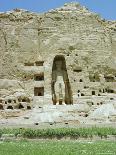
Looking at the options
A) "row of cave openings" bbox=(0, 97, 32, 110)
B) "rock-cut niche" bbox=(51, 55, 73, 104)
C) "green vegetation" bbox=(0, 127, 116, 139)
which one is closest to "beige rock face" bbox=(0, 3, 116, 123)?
"rock-cut niche" bbox=(51, 55, 73, 104)

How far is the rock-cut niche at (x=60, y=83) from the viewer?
244ft

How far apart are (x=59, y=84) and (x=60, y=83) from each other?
0.29m

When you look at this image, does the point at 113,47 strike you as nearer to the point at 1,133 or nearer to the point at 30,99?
the point at 30,99

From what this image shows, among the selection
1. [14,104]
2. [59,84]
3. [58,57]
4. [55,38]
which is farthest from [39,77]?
[14,104]

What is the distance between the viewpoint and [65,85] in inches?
3012

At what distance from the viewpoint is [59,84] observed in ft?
248

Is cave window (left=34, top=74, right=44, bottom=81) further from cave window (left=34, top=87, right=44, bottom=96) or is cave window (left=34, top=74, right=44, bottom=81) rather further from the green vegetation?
the green vegetation

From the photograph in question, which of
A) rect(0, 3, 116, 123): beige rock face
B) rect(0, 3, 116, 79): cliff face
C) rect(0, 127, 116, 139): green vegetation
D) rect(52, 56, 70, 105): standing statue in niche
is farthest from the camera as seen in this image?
rect(0, 3, 116, 79): cliff face

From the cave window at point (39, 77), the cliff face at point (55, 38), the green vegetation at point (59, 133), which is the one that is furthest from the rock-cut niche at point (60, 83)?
the green vegetation at point (59, 133)

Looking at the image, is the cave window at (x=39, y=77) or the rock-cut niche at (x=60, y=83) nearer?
the rock-cut niche at (x=60, y=83)

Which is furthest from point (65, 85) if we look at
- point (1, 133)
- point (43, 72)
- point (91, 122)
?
point (1, 133)

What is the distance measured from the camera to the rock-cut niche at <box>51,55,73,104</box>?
74.4m

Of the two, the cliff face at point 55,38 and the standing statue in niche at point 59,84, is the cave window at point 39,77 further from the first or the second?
the cliff face at point 55,38

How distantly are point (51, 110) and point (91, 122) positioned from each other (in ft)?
21.4
